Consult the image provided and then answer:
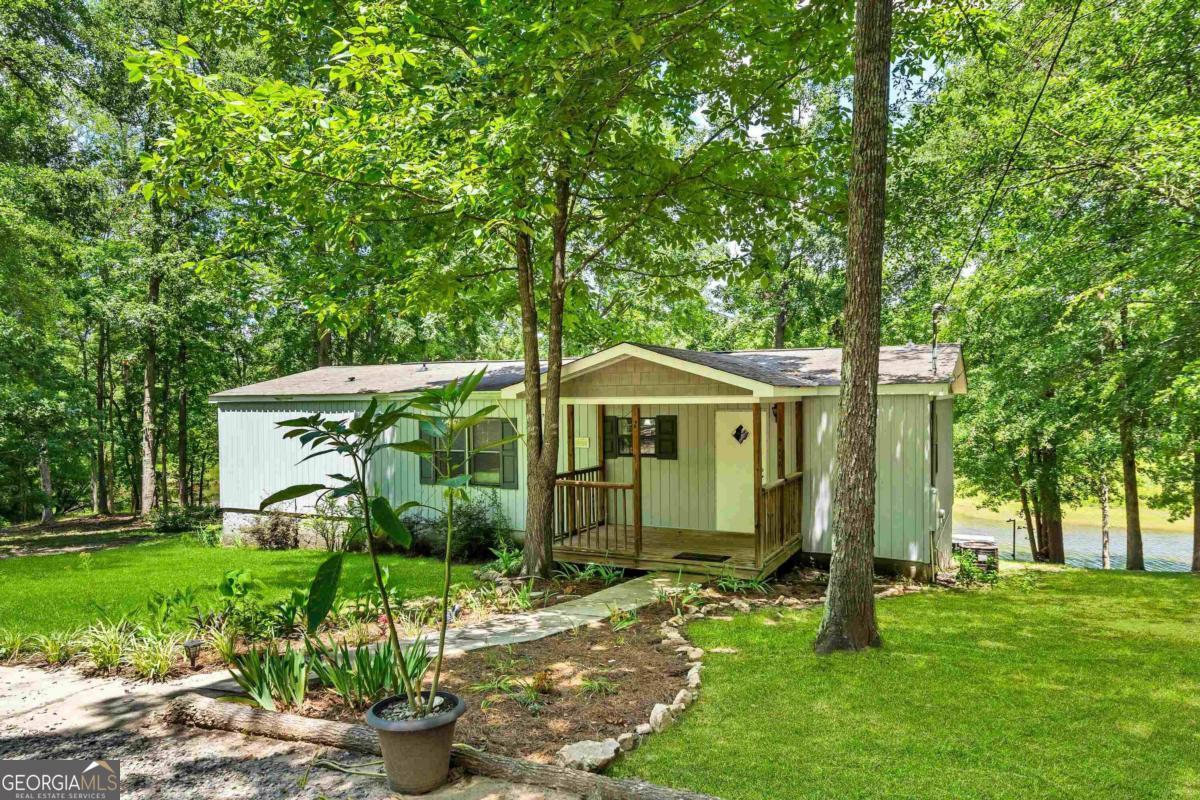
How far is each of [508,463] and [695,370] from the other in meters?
4.01

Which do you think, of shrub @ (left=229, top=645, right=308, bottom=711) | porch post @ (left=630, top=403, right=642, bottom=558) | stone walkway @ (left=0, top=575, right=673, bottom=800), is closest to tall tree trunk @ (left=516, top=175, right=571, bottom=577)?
porch post @ (left=630, top=403, right=642, bottom=558)

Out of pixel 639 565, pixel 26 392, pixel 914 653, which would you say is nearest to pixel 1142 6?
pixel 914 653

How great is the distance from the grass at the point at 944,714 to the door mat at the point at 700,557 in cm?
174

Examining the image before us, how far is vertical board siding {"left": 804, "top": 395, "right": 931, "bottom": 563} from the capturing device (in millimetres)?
8656

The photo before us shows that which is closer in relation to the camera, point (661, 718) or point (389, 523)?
point (389, 523)

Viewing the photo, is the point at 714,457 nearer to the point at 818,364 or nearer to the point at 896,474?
the point at 818,364

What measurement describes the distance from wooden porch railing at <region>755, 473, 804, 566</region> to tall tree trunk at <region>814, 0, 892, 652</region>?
242 centimetres

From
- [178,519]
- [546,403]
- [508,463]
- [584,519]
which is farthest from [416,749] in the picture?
[178,519]

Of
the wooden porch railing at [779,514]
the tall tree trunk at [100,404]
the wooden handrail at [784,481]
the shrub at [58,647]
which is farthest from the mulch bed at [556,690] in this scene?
the tall tree trunk at [100,404]

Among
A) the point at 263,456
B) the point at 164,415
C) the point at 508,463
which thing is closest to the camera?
the point at 508,463

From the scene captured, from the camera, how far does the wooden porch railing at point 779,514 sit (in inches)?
320

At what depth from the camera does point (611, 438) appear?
10.7m

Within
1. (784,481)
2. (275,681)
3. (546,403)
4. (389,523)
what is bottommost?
(275,681)

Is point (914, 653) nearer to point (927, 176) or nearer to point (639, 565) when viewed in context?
point (639, 565)
